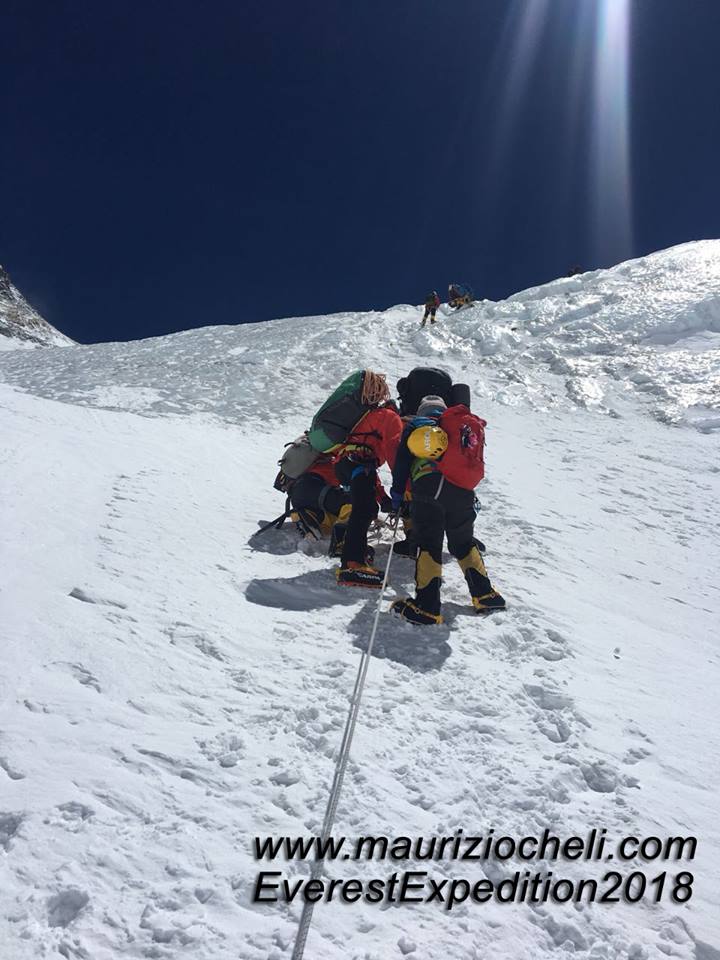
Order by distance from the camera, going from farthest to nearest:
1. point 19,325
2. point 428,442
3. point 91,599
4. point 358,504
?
point 19,325 → point 358,504 → point 428,442 → point 91,599

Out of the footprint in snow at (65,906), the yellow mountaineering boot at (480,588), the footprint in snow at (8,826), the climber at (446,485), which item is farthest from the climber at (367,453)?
the footprint in snow at (65,906)

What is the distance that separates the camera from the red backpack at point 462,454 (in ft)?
16.8

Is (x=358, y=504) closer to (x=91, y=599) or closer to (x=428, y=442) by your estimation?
(x=428, y=442)

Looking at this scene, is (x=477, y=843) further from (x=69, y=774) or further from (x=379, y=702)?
(x=69, y=774)

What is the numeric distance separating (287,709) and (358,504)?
2.61 m

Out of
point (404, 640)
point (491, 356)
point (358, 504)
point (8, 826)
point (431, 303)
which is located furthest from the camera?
point (431, 303)

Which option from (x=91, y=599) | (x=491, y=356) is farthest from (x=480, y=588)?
(x=491, y=356)

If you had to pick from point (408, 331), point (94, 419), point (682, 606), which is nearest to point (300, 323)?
point (408, 331)

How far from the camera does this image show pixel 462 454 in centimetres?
512

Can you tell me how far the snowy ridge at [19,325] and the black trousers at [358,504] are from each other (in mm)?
71764

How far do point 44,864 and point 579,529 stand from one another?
7.02m

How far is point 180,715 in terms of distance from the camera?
3.01m

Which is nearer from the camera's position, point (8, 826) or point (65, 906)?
point (65, 906)

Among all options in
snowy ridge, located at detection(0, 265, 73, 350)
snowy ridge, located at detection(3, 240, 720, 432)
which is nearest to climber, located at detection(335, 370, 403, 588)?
snowy ridge, located at detection(3, 240, 720, 432)
